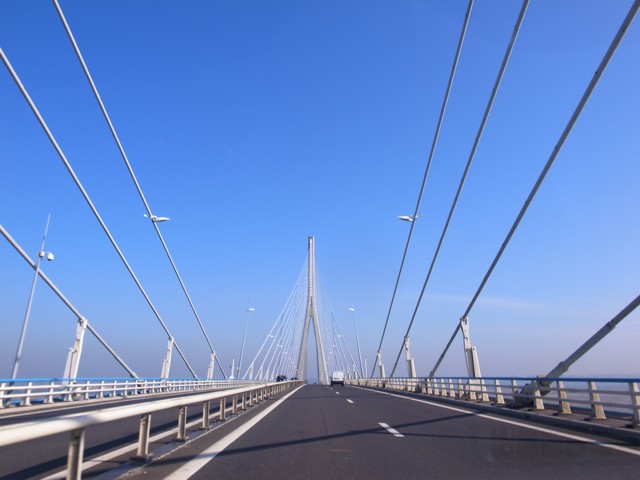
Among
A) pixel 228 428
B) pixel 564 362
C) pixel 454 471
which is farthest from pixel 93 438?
pixel 564 362

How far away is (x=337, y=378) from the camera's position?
74.9m

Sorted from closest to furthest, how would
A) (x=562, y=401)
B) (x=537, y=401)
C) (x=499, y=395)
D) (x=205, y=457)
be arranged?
1. (x=205, y=457)
2. (x=562, y=401)
3. (x=537, y=401)
4. (x=499, y=395)

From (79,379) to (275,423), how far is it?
15.0m

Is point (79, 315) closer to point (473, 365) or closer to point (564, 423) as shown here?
point (473, 365)

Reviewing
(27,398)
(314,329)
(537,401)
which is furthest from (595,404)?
(314,329)

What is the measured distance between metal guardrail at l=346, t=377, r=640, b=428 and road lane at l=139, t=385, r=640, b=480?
5.13 feet

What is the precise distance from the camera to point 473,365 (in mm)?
22562

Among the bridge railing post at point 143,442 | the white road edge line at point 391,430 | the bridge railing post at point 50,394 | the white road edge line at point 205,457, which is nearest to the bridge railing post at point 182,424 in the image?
the white road edge line at point 205,457

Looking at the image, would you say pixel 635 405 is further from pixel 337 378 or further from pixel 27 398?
pixel 337 378

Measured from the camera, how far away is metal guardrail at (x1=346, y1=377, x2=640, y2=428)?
11.3 m

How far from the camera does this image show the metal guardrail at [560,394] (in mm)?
11288

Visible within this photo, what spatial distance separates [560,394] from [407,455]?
27.8 ft

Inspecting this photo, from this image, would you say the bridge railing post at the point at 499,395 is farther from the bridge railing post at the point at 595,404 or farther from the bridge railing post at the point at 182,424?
the bridge railing post at the point at 182,424

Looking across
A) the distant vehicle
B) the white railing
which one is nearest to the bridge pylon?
the distant vehicle
